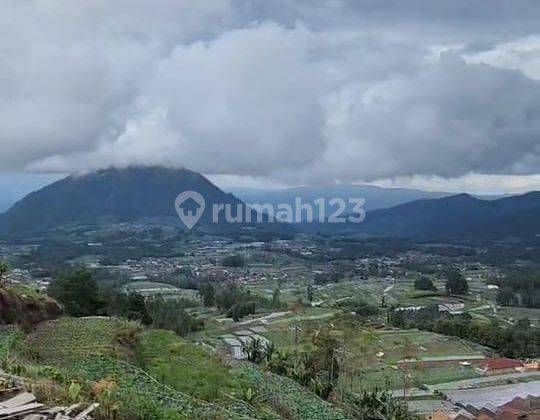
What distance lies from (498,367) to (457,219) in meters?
108

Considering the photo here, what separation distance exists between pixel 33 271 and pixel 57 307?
37066mm

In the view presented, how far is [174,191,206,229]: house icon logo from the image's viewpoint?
314 ft

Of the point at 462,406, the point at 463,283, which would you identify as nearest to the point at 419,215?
the point at 463,283

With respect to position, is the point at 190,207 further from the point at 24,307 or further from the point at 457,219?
the point at 24,307

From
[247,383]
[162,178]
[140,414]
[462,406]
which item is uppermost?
[162,178]

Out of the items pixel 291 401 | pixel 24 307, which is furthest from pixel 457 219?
pixel 24 307

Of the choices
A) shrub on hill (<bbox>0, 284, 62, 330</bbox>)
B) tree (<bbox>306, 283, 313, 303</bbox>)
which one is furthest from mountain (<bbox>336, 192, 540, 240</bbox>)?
shrub on hill (<bbox>0, 284, 62, 330</bbox>)

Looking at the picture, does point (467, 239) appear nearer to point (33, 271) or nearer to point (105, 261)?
point (105, 261)

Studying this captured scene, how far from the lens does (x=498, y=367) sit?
1085 inches

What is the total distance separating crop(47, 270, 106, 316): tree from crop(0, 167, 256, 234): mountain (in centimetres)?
8214

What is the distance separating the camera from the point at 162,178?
387 ft

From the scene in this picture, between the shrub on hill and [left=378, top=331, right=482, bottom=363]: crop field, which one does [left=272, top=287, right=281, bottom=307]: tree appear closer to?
[left=378, top=331, right=482, bottom=363]: crop field

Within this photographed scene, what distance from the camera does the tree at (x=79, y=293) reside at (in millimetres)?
17344

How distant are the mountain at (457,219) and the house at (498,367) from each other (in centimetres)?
8501
